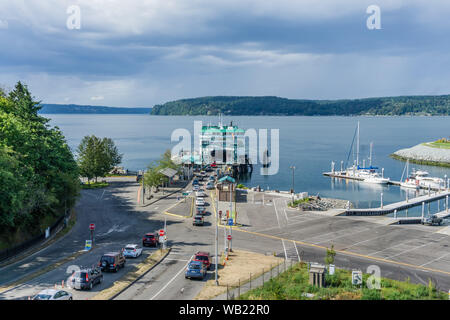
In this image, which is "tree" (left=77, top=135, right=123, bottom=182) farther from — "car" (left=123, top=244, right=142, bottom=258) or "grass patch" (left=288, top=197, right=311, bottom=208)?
"car" (left=123, top=244, right=142, bottom=258)

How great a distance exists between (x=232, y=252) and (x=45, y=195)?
20210 millimetres

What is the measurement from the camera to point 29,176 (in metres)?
41.5

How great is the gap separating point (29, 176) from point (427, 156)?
136085 mm

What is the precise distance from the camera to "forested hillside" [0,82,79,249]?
115 ft

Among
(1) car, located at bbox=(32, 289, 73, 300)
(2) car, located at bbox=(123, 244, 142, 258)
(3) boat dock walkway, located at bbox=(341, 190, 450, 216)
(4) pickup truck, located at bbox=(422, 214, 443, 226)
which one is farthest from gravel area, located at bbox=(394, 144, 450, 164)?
(1) car, located at bbox=(32, 289, 73, 300)

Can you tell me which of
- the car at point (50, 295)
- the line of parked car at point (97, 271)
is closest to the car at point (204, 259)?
the line of parked car at point (97, 271)

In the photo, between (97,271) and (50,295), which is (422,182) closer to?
(97,271)

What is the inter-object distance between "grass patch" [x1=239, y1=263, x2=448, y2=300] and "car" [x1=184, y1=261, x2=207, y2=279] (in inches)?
185

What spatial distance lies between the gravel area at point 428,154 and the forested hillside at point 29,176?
124515mm

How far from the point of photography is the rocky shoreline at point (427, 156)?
138 metres

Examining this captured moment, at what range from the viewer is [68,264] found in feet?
102

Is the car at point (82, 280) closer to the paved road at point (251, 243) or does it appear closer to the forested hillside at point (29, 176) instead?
the paved road at point (251, 243)
